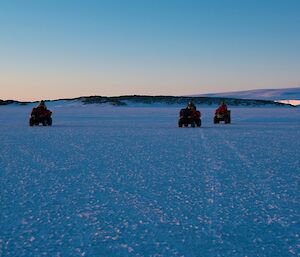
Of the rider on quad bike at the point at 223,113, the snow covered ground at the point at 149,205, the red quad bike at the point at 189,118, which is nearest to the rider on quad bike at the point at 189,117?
the red quad bike at the point at 189,118

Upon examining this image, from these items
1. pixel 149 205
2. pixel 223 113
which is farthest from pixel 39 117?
pixel 149 205

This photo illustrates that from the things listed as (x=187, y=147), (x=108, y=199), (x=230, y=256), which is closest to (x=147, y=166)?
(x=108, y=199)

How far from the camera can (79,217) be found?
4.74 metres

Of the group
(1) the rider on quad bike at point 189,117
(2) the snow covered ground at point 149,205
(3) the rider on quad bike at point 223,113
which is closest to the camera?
(2) the snow covered ground at point 149,205

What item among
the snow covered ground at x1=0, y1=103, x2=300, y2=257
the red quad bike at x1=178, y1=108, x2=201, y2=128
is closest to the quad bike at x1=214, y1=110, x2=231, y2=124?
the red quad bike at x1=178, y1=108, x2=201, y2=128

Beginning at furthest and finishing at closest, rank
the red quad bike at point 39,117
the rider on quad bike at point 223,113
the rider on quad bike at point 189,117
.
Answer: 1. the rider on quad bike at point 223,113
2. the red quad bike at point 39,117
3. the rider on quad bike at point 189,117

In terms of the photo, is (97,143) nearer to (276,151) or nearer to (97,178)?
(276,151)

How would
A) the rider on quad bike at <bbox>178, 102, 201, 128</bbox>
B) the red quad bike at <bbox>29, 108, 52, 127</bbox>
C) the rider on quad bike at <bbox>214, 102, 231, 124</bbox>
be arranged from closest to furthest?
the rider on quad bike at <bbox>178, 102, 201, 128</bbox>, the red quad bike at <bbox>29, 108, 52, 127</bbox>, the rider on quad bike at <bbox>214, 102, 231, 124</bbox>

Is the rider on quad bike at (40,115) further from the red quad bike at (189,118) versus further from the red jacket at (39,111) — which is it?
the red quad bike at (189,118)

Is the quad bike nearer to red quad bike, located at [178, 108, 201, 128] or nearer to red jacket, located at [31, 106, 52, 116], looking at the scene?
red quad bike, located at [178, 108, 201, 128]

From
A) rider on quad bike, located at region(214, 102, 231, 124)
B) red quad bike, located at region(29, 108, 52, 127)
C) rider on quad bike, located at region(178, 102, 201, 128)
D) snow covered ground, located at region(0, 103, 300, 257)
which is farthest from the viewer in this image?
rider on quad bike, located at region(214, 102, 231, 124)

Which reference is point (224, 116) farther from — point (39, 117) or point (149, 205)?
point (149, 205)

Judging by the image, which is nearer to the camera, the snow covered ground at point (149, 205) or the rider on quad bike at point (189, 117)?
the snow covered ground at point (149, 205)

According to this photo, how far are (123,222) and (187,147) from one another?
7.54m
